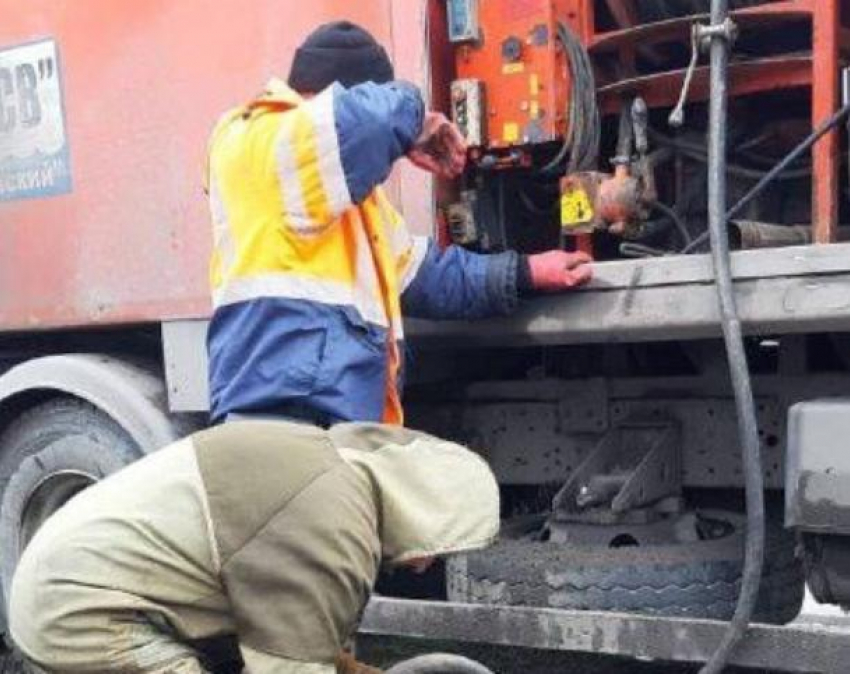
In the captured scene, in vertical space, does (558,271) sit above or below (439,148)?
below

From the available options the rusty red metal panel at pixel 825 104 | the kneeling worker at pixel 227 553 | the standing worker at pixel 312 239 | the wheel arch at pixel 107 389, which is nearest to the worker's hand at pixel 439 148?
the standing worker at pixel 312 239

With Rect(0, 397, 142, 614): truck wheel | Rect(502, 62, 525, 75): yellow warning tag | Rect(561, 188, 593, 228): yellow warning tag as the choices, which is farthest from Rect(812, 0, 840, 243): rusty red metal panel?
Rect(0, 397, 142, 614): truck wheel

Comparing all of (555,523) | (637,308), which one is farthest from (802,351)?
(555,523)

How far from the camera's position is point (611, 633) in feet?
9.75

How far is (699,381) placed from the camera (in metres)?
3.41

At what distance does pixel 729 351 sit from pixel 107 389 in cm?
190

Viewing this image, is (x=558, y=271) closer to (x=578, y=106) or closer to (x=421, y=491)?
(x=578, y=106)

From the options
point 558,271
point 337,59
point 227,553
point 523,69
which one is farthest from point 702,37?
point 227,553

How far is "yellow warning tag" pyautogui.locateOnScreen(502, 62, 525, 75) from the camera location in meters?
3.20

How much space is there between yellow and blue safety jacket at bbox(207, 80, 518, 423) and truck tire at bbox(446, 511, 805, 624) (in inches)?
21.3

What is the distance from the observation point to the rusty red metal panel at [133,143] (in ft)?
11.8

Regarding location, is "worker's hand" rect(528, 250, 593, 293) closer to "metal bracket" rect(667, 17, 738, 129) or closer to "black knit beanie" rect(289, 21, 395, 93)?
"metal bracket" rect(667, 17, 738, 129)

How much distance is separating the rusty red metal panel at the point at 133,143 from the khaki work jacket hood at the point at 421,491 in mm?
1413

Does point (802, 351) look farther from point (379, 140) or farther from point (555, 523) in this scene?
point (379, 140)
